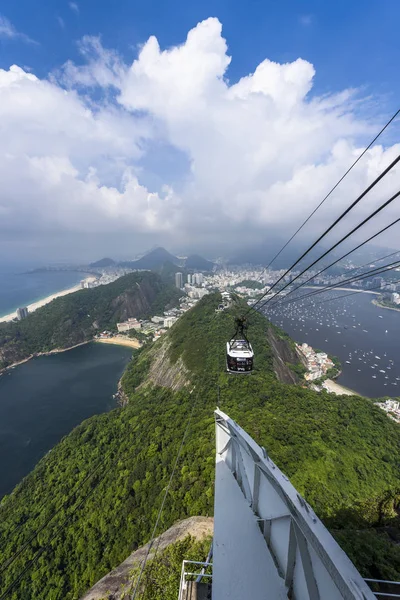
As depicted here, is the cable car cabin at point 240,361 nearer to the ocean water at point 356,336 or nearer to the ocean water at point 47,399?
the ocean water at point 47,399

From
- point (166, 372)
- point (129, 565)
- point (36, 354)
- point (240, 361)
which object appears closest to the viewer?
point (129, 565)

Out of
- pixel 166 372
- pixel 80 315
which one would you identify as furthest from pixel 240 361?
pixel 80 315

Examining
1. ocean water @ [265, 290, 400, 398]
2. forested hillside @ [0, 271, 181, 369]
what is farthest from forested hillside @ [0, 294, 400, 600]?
A: forested hillside @ [0, 271, 181, 369]

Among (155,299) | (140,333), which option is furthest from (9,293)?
(140,333)

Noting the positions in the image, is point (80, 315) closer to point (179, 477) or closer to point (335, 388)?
point (335, 388)

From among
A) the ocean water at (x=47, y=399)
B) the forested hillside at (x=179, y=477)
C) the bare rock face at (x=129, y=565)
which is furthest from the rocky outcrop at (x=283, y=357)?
the ocean water at (x=47, y=399)

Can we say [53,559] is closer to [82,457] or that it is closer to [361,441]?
[82,457]
